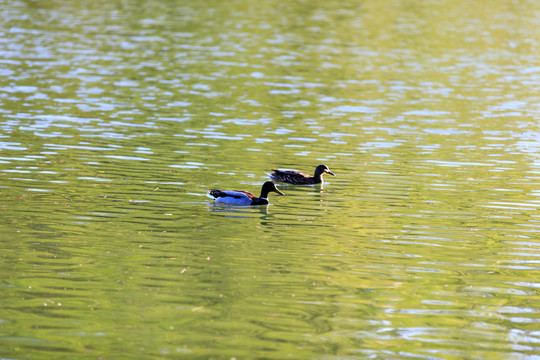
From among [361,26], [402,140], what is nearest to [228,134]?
[402,140]

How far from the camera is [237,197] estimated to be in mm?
19141

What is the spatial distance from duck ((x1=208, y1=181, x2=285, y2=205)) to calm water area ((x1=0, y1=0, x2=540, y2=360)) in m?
0.25

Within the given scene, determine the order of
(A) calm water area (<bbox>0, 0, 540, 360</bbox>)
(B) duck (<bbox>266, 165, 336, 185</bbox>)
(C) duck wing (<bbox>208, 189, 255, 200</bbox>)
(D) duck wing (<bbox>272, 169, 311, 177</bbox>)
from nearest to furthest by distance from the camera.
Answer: (A) calm water area (<bbox>0, 0, 540, 360</bbox>)
(C) duck wing (<bbox>208, 189, 255, 200</bbox>)
(D) duck wing (<bbox>272, 169, 311, 177</bbox>)
(B) duck (<bbox>266, 165, 336, 185</bbox>)

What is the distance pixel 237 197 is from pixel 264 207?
739 mm

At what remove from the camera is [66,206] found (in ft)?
60.0

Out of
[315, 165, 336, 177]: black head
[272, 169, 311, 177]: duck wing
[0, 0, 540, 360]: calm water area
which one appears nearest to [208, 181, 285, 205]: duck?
[0, 0, 540, 360]: calm water area

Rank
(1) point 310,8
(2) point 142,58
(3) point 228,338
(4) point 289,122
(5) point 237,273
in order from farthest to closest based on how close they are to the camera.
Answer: (1) point 310,8, (2) point 142,58, (4) point 289,122, (5) point 237,273, (3) point 228,338

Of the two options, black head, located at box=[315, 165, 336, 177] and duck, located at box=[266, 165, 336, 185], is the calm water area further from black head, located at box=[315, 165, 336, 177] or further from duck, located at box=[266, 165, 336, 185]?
black head, located at box=[315, 165, 336, 177]

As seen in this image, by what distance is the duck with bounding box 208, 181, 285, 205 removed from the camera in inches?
744

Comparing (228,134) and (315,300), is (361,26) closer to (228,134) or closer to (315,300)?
(228,134)

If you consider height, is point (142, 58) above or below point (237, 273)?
below

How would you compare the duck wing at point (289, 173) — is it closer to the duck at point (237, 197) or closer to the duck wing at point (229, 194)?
the duck at point (237, 197)

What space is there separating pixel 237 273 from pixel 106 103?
20.4 m

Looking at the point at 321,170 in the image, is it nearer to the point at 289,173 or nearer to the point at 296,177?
the point at 296,177
